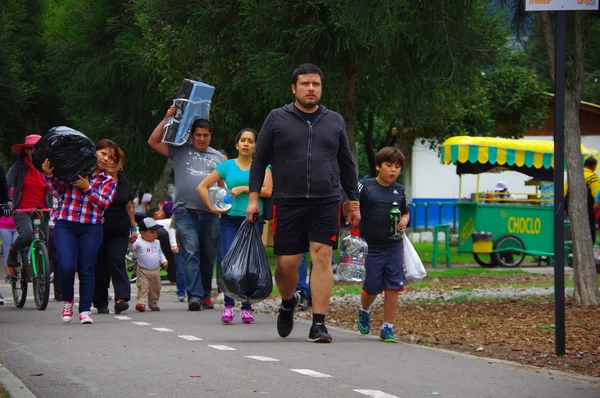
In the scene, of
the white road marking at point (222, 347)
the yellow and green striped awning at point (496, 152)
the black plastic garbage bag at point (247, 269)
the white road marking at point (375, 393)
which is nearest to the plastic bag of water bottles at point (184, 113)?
the black plastic garbage bag at point (247, 269)

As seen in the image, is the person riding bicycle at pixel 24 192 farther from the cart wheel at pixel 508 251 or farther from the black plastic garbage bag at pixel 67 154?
the cart wheel at pixel 508 251

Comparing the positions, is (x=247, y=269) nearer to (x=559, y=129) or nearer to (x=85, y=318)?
(x=85, y=318)

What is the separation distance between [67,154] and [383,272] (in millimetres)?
3196

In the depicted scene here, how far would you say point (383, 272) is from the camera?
995 cm

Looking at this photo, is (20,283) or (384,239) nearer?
(384,239)


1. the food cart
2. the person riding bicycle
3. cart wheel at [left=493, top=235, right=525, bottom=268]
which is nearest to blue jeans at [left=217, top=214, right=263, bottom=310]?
the person riding bicycle

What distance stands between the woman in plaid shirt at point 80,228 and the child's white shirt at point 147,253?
70.2 inches

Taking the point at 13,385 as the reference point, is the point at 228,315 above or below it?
above

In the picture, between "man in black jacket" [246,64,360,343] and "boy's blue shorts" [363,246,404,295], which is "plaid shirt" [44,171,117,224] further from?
"boy's blue shorts" [363,246,404,295]

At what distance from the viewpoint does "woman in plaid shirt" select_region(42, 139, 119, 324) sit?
37.6 feet

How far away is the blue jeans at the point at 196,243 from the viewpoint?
1313 centimetres

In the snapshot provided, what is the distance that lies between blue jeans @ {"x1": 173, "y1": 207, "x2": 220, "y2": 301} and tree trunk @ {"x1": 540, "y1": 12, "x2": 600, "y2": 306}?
372 centimetres

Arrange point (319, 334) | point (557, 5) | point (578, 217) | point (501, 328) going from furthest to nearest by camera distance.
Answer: point (578, 217) < point (501, 328) < point (319, 334) < point (557, 5)

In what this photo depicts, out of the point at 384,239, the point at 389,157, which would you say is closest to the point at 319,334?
the point at 384,239
